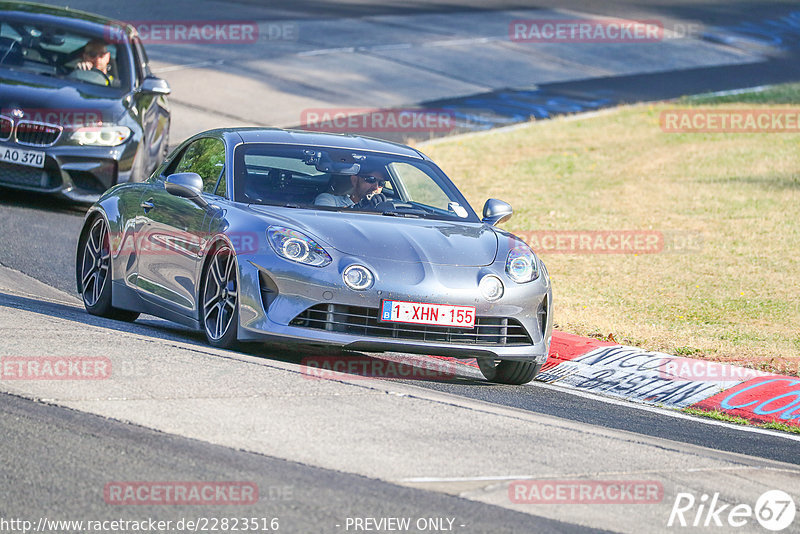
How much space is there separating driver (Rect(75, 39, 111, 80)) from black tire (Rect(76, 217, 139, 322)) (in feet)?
16.2

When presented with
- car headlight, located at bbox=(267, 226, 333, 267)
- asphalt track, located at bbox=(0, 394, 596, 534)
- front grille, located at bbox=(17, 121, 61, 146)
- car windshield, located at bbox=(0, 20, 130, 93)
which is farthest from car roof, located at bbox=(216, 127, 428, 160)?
car windshield, located at bbox=(0, 20, 130, 93)

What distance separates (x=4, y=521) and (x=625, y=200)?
45.4 feet

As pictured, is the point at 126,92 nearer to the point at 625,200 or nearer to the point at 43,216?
the point at 43,216

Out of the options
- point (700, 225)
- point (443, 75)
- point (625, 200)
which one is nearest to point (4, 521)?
point (700, 225)

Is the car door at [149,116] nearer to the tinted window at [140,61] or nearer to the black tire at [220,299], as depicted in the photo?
the tinted window at [140,61]

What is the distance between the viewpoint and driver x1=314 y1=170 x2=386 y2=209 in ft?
28.8

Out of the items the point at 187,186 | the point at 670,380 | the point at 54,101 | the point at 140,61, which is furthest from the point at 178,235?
the point at 140,61

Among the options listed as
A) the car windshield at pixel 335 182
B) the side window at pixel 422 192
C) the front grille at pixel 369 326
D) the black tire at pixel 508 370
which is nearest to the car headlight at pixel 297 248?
the front grille at pixel 369 326

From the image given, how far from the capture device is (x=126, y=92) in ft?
48.0

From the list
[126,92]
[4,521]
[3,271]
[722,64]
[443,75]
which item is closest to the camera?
[4,521]

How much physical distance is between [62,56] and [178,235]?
6540mm

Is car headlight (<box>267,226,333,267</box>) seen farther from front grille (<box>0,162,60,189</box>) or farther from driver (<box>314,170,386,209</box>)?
front grille (<box>0,162,60,189</box>)

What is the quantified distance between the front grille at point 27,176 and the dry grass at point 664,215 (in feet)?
16.5

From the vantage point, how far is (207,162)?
9.34m
